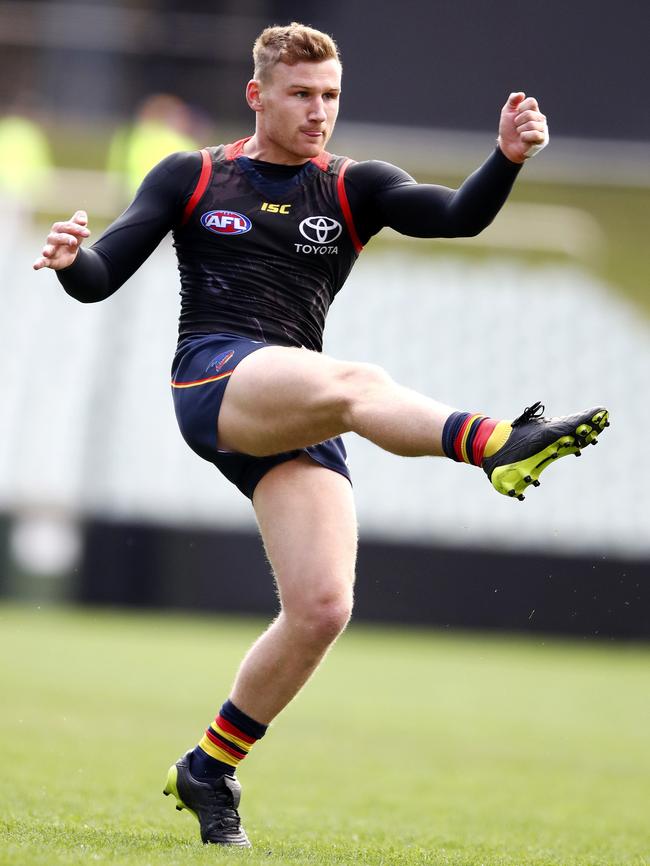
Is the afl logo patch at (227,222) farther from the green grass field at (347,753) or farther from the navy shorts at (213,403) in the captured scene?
the green grass field at (347,753)

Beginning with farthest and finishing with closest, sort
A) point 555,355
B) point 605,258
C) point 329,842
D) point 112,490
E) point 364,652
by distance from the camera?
point 605,258, point 555,355, point 112,490, point 364,652, point 329,842

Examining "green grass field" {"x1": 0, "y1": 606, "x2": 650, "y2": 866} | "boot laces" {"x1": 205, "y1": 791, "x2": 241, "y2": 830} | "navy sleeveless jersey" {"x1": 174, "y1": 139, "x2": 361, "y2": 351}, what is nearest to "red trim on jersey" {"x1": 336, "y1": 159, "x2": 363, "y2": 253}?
"navy sleeveless jersey" {"x1": 174, "y1": 139, "x2": 361, "y2": 351}

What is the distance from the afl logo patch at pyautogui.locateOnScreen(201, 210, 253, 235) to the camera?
390cm

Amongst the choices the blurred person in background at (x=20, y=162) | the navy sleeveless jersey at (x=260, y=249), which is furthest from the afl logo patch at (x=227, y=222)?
the blurred person in background at (x=20, y=162)

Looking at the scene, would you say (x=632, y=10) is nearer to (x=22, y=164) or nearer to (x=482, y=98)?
(x=482, y=98)

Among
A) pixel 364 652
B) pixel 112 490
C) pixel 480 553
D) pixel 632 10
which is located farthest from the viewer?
pixel 112 490

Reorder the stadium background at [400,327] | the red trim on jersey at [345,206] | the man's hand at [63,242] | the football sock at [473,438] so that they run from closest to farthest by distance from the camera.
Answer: the football sock at [473,438] → the man's hand at [63,242] → the red trim on jersey at [345,206] → the stadium background at [400,327]

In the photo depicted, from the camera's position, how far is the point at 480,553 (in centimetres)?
1244

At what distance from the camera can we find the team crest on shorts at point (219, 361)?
144 inches

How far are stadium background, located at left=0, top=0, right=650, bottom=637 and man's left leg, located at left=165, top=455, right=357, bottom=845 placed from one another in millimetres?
8532

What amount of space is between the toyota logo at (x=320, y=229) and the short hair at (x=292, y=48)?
0.44 m

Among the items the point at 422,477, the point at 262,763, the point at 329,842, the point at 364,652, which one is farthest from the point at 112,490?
the point at 329,842

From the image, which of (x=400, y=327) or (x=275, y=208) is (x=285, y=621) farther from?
(x=400, y=327)

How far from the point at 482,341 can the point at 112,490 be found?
4.75 m
